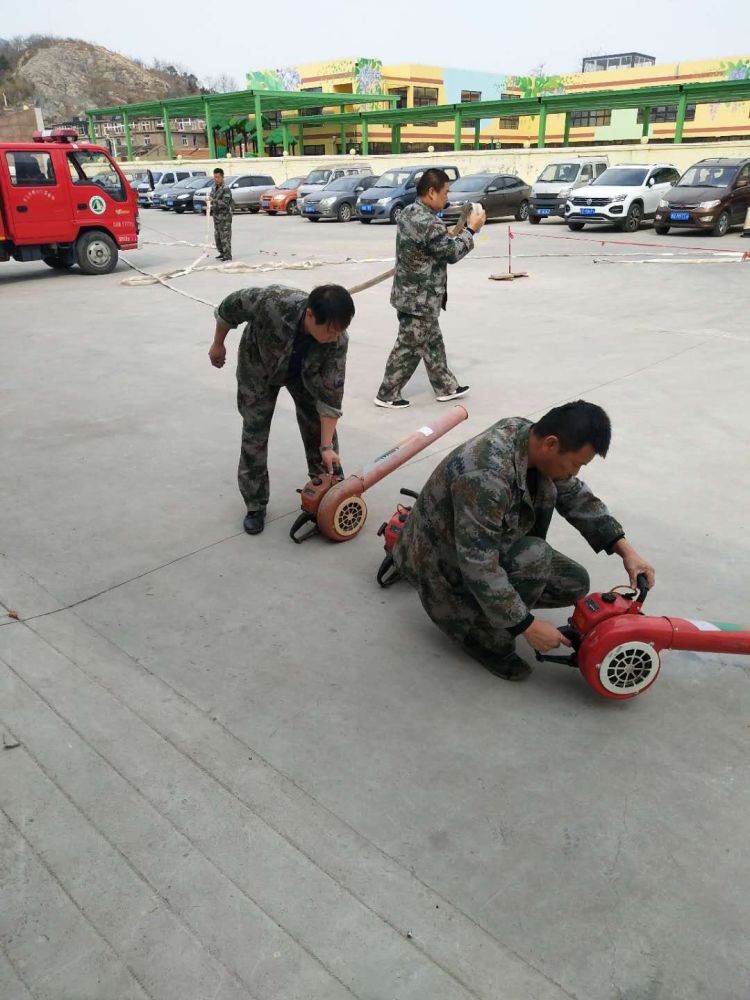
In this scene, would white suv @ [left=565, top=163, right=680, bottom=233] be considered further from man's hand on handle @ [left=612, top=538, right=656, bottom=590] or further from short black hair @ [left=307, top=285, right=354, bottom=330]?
man's hand on handle @ [left=612, top=538, right=656, bottom=590]

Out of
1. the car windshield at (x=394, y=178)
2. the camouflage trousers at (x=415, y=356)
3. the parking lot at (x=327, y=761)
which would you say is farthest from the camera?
the car windshield at (x=394, y=178)

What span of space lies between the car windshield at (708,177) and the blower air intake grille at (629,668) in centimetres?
1710

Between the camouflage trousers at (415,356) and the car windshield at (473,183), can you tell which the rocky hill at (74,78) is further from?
the camouflage trousers at (415,356)

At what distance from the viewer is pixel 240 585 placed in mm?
3676

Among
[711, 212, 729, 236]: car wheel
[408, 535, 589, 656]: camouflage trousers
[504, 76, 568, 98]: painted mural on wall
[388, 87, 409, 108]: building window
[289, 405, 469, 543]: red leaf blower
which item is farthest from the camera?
[504, 76, 568, 98]: painted mural on wall

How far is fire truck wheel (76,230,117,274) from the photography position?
1327 cm

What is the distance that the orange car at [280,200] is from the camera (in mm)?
27094

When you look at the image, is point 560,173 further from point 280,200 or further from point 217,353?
point 217,353

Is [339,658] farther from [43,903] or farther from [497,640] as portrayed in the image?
[43,903]

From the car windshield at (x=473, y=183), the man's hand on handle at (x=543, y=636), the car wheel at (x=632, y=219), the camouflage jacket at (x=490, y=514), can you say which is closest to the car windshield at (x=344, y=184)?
the car windshield at (x=473, y=183)

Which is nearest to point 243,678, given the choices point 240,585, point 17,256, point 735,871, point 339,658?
point 339,658

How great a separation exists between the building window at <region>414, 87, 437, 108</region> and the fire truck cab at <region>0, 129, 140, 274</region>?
49684 millimetres

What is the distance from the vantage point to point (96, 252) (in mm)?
13508

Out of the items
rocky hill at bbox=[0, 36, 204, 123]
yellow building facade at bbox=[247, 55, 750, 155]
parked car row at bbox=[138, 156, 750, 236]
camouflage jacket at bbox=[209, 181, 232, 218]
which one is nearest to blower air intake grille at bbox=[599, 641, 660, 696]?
camouflage jacket at bbox=[209, 181, 232, 218]
